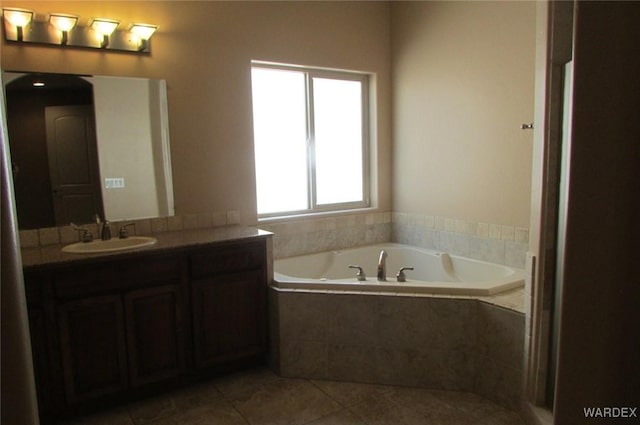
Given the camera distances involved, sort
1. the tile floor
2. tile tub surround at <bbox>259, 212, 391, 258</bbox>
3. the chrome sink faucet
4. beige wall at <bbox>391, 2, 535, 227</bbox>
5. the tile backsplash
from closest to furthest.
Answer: the tile floor < the tile backsplash < the chrome sink faucet < beige wall at <bbox>391, 2, 535, 227</bbox> < tile tub surround at <bbox>259, 212, 391, 258</bbox>

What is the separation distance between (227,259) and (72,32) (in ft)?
5.27

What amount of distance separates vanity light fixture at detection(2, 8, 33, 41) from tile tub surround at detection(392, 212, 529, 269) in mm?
3008

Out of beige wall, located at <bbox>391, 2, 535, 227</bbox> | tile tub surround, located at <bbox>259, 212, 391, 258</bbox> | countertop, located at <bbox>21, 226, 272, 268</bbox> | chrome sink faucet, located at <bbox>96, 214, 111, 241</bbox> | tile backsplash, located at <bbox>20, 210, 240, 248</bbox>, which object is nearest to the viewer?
countertop, located at <bbox>21, 226, 272, 268</bbox>

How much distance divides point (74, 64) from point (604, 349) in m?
2.97

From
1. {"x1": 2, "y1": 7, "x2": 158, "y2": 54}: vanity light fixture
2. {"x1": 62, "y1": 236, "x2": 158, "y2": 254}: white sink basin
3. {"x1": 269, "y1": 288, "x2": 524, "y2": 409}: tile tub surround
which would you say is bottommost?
{"x1": 269, "y1": 288, "x2": 524, "y2": 409}: tile tub surround

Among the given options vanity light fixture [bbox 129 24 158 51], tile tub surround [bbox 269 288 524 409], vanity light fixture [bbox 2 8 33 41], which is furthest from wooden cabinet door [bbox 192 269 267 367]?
vanity light fixture [bbox 2 8 33 41]

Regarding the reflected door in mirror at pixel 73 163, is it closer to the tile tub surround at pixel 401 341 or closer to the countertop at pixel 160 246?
the countertop at pixel 160 246

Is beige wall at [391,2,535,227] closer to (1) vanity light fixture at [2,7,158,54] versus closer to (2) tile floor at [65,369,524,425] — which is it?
(2) tile floor at [65,369,524,425]

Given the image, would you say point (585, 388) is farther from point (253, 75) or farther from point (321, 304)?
point (253, 75)

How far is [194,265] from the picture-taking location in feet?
8.21

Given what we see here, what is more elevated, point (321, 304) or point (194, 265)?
point (194, 265)

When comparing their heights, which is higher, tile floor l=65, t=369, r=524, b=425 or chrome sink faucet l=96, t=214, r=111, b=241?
chrome sink faucet l=96, t=214, r=111, b=241

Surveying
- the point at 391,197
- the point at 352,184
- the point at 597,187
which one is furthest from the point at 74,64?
the point at 597,187

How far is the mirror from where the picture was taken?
2428 mm
